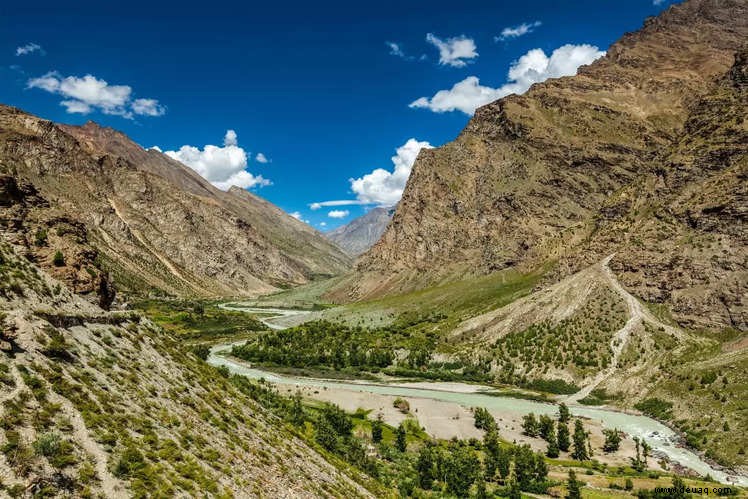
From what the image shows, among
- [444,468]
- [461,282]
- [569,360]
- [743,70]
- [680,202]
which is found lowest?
[444,468]

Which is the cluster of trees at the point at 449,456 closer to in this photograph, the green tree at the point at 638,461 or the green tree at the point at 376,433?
the green tree at the point at 376,433

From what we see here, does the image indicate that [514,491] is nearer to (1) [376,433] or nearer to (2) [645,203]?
(1) [376,433]

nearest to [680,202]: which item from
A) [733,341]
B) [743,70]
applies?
[733,341]

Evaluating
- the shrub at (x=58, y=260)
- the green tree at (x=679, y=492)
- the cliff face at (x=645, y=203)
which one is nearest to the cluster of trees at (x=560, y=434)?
the green tree at (x=679, y=492)

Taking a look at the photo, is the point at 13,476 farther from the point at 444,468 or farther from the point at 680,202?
the point at 680,202

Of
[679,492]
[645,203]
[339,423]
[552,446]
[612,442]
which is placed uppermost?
[645,203]

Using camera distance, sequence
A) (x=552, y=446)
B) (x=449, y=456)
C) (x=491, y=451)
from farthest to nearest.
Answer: (x=552, y=446), (x=491, y=451), (x=449, y=456)

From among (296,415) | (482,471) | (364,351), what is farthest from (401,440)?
(364,351)

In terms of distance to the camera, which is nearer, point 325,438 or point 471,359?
point 325,438
